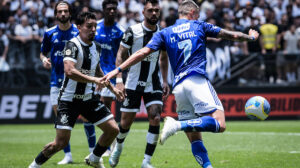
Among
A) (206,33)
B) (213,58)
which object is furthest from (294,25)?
(206,33)

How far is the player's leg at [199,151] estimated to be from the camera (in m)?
7.27

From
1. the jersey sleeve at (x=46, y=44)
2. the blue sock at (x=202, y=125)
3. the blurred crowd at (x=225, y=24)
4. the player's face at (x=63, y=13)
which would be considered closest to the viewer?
the blue sock at (x=202, y=125)

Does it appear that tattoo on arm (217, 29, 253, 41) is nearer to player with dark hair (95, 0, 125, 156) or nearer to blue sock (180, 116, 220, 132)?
blue sock (180, 116, 220, 132)

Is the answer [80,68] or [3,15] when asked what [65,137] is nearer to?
[80,68]

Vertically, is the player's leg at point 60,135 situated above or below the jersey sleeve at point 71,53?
below

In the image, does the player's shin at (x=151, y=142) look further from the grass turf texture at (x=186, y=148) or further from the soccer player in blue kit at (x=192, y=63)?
the soccer player in blue kit at (x=192, y=63)

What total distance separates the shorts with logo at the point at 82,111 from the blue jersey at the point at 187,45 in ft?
4.58

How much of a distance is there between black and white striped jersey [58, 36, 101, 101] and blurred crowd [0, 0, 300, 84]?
1096 centimetres

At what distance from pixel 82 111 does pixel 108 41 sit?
11.5 ft

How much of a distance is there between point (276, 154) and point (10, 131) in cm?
990

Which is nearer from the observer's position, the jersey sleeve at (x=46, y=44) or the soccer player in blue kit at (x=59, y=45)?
the soccer player in blue kit at (x=59, y=45)

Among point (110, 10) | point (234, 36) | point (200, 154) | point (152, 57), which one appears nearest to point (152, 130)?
point (152, 57)

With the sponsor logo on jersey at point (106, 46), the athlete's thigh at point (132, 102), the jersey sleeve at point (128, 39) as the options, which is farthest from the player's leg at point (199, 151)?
the sponsor logo on jersey at point (106, 46)

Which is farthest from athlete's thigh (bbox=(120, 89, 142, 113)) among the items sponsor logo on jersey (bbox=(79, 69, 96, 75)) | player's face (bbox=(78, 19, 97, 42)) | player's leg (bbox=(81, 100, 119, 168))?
player's face (bbox=(78, 19, 97, 42))
